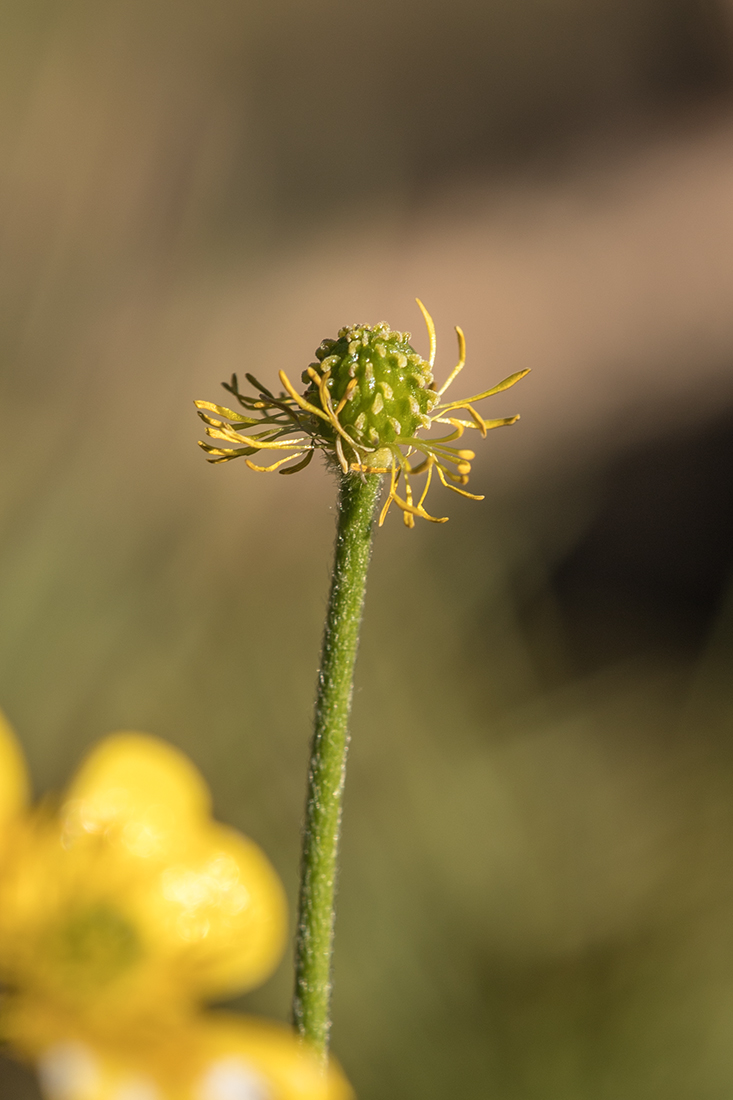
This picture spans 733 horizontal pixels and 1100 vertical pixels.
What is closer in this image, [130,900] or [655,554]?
[130,900]

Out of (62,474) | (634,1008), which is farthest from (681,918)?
(62,474)

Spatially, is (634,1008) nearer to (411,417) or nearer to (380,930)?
(380,930)

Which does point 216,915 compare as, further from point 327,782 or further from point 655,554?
point 655,554

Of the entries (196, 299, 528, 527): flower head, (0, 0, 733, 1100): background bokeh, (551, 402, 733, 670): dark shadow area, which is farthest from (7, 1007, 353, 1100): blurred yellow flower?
(551, 402, 733, 670): dark shadow area

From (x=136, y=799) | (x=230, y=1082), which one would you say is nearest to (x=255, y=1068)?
(x=230, y=1082)

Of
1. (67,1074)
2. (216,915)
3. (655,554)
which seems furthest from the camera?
(655,554)

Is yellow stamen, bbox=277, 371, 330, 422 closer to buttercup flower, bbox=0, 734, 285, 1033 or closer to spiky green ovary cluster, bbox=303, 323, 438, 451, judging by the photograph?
spiky green ovary cluster, bbox=303, 323, 438, 451
